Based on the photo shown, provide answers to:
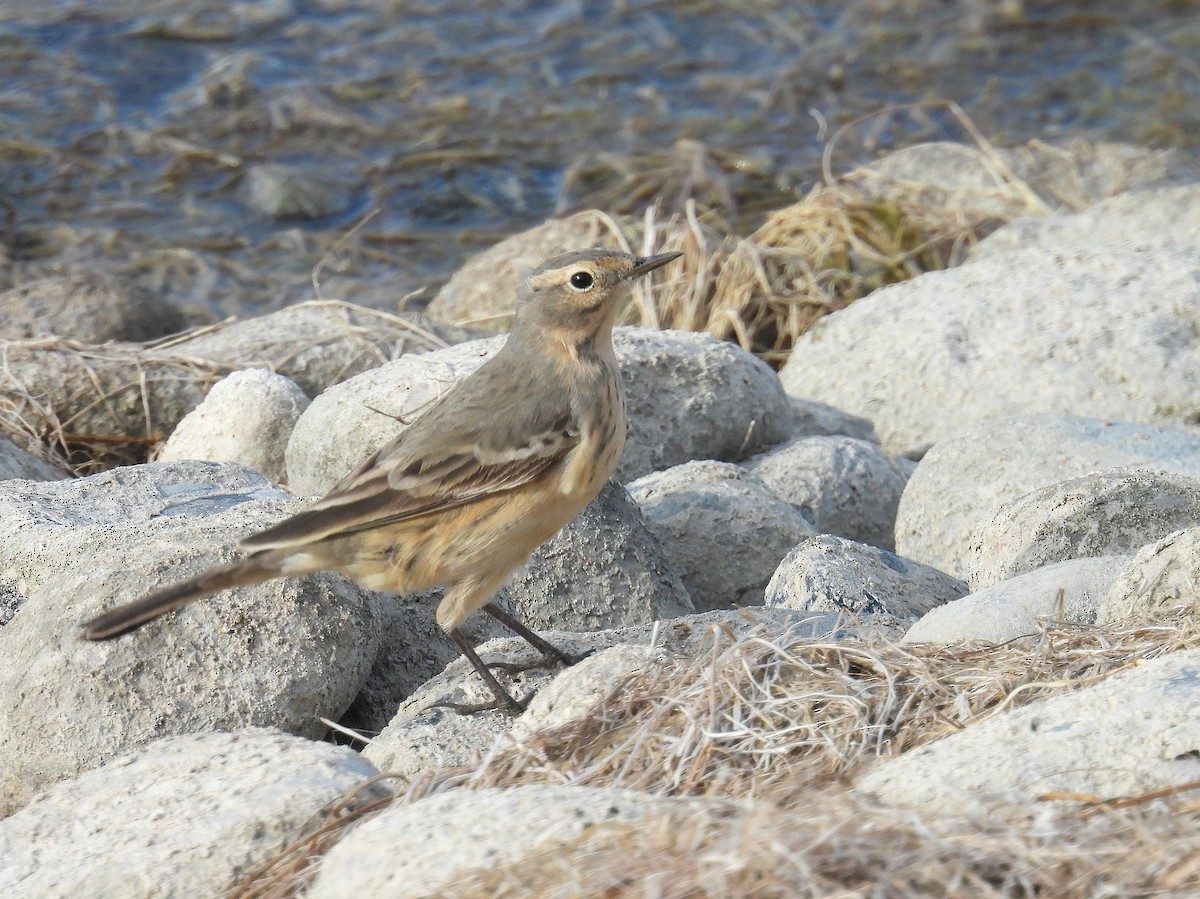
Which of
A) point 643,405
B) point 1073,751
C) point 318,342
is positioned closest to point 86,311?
point 318,342

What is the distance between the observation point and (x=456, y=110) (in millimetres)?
14109

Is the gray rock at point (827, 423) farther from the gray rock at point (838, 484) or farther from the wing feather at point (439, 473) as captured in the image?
the wing feather at point (439, 473)

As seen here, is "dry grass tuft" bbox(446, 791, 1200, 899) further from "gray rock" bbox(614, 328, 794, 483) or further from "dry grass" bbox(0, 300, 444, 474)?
"dry grass" bbox(0, 300, 444, 474)

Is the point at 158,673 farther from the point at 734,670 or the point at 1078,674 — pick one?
the point at 1078,674

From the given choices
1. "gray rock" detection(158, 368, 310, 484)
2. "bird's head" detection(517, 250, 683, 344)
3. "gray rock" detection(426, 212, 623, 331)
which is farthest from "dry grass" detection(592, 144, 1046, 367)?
"bird's head" detection(517, 250, 683, 344)

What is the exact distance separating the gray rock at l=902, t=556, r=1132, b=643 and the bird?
1112mm

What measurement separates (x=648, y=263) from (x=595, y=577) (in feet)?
3.59

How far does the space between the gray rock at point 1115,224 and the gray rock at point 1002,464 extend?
314 cm

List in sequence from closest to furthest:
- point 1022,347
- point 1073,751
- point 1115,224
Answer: point 1073,751
point 1022,347
point 1115,224

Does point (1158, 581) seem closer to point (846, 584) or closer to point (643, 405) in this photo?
point (846, 584)

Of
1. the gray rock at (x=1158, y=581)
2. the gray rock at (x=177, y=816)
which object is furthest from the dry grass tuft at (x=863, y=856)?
the gray rock at (x=1158, y=581)

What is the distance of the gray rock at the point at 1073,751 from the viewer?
334 centimetres

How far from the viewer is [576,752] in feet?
13.2

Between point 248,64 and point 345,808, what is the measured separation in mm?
11747
